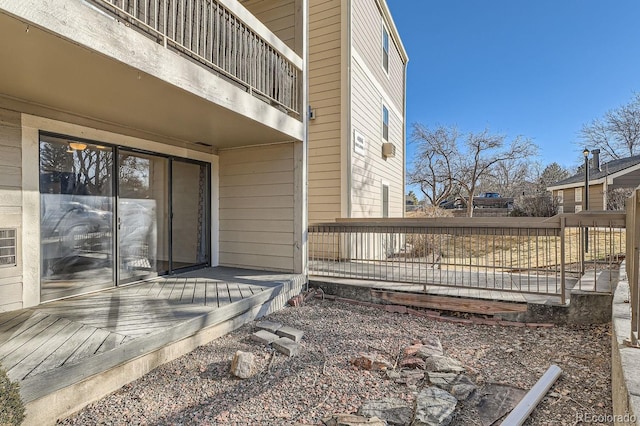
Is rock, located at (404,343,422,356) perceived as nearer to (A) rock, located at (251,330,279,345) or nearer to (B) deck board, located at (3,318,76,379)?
(A) rock, located at (251,330,279,345)

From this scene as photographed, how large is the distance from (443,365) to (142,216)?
438 centimetres

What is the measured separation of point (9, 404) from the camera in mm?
1632

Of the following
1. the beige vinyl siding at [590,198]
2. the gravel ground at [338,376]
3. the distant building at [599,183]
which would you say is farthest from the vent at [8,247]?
the beige vinyl siding at [590,198]

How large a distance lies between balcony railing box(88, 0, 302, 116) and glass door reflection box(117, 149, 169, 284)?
1870mm

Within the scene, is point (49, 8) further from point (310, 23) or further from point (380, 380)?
point (310, 23)

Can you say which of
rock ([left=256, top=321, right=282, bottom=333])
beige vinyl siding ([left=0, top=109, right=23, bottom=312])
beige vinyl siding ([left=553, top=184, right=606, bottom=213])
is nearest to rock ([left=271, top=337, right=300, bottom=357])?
rock ([left=256, top=321, right=282, bottom=333])

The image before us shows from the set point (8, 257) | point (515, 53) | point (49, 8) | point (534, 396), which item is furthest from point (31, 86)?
point (515, 53)

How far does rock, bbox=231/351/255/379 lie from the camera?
267cm

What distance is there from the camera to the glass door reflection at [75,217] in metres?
3.68

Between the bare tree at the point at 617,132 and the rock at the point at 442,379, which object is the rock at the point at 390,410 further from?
the bare tree at the point at 617,132

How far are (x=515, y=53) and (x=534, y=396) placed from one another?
19.7 metres

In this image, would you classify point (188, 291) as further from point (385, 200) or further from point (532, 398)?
point (385, 200)

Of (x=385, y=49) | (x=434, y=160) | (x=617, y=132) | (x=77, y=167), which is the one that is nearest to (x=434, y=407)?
(x=77, y=167)

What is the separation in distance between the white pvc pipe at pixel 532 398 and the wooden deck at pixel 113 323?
8.90 feet
